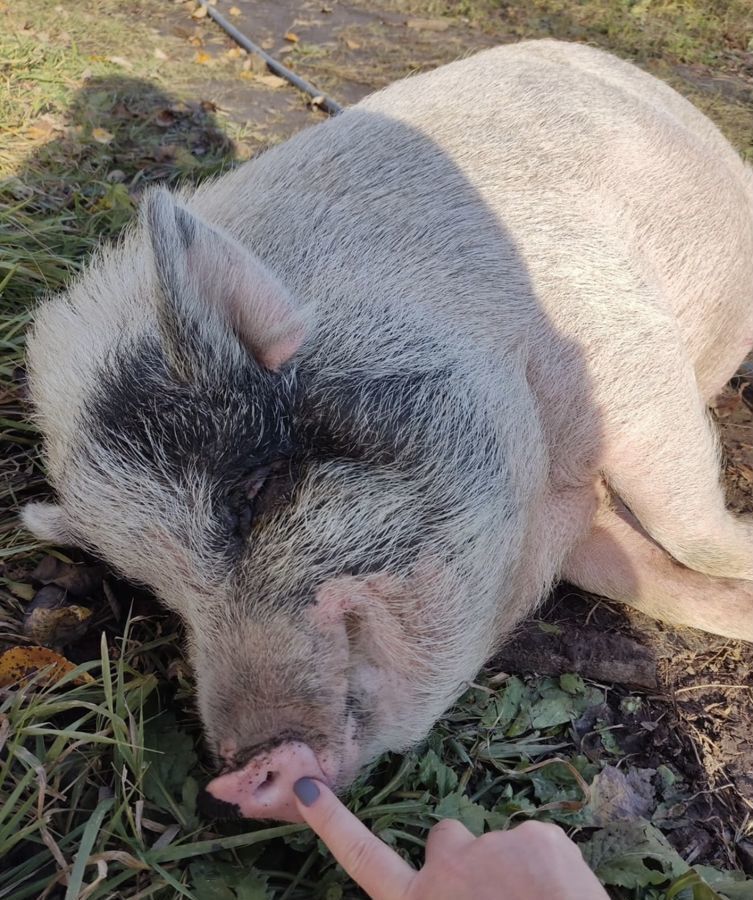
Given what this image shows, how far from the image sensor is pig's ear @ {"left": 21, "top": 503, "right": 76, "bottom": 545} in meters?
2.22

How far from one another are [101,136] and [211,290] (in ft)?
12.1

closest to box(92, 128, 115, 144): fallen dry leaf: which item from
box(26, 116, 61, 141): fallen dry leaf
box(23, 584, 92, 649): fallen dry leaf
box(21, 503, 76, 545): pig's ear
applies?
box(26, 116, 61, 141): fallen dry leaf

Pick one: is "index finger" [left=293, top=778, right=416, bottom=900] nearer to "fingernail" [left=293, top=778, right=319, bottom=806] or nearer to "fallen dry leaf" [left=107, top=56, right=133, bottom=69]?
"fingernail" [left=293, top=778, right=319, bottom=806]

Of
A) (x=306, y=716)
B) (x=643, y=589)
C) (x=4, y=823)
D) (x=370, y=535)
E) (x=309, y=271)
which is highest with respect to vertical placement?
(x=309, y=271)

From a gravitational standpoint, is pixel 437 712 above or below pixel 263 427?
below

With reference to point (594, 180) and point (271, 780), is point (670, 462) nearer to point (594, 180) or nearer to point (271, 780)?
point (594, 180)

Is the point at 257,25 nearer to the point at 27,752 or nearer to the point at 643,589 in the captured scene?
the point at 643,589

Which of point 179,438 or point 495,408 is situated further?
point 495,408

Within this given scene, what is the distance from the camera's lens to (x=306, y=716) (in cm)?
176

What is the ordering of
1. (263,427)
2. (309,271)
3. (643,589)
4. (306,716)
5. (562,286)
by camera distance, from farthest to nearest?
(643,589) → (562,286) → (309,271) → (263,427) → (306,716)

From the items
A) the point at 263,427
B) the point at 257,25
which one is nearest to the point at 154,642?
the point at 263,427

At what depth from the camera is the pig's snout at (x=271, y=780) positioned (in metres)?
1.72

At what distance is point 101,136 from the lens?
16.2 feet

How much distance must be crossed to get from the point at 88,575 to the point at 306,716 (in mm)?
1068
